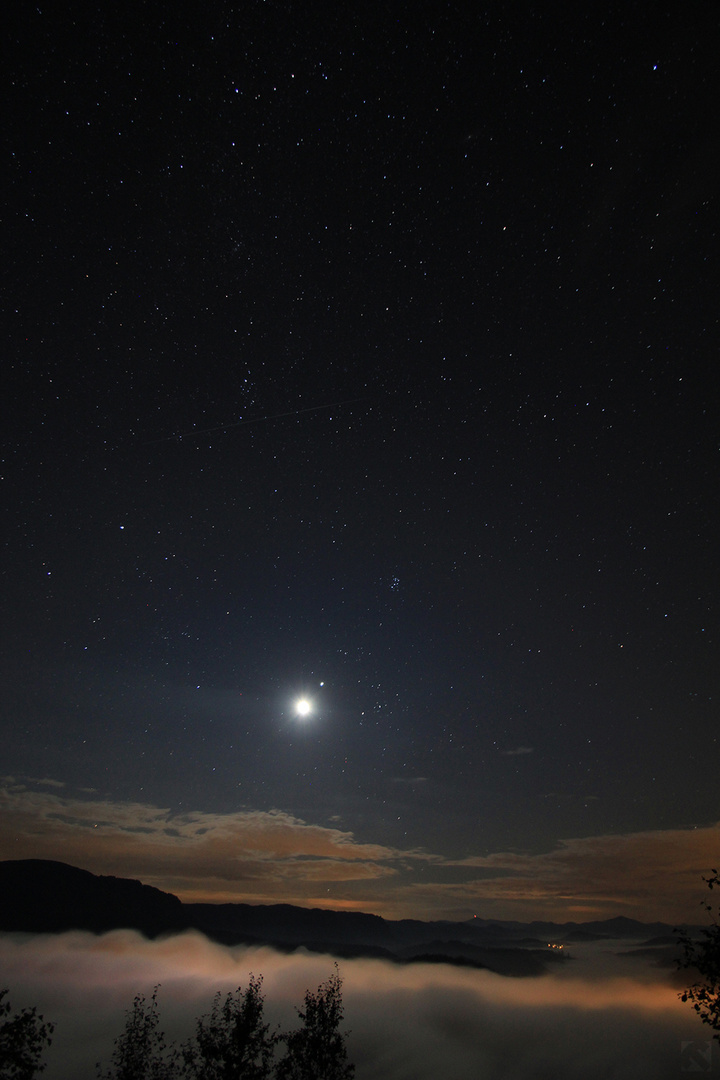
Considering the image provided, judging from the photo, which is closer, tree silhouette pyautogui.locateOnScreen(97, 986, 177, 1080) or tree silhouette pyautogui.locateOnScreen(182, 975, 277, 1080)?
tree silhouette pyautogui.locateOnScreen(182, 975, 277, 1080)

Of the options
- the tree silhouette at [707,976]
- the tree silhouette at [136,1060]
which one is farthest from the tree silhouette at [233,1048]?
the tree silhouette at [707,976]

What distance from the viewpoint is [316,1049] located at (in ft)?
108

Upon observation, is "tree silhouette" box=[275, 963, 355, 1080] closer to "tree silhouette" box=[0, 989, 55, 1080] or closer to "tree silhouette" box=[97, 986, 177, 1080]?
"tree silhouette" box=[97, 986, 177, 1080]

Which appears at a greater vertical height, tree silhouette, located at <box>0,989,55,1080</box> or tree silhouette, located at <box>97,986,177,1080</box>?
tree silhouette, located at <box>0,989,55,1080</box>

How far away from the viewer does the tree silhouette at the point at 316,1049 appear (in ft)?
104

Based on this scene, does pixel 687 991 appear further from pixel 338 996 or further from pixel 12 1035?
pixel 338 996

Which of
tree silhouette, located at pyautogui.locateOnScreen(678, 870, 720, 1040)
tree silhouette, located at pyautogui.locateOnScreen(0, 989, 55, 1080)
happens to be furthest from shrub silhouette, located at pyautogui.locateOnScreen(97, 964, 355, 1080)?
tree silhouette, located at pyautogui.locateOnScreen(678, 870, 720, 1040)

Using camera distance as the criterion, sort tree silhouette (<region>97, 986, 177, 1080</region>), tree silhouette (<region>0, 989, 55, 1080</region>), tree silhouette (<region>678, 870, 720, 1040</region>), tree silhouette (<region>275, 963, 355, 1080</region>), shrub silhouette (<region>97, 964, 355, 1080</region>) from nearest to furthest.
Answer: tree silhouette (<region>678, 870, 720, 1040</region>), tree silhouette (<region>0, 989, 55, 1080</region>), shrub silhouette (<region>97, 964, 355, 1080</region>), tree silhouette (<region>275, 963, 355, 1080</region>), tree silhouette (<region>97, 986, 177, 1080</region>)

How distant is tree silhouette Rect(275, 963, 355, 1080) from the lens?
31.5 metres

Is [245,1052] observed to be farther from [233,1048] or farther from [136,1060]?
[136,1060]

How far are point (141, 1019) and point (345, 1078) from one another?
1607 centimetres

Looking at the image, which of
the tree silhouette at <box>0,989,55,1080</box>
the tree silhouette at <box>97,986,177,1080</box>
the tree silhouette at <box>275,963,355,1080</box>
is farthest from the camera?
the tree silhouette at <box>97,986,177,1080</box>

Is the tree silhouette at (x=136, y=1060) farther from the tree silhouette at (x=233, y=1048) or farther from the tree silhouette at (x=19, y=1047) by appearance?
the tree silhouette at (x=19, y=1047)

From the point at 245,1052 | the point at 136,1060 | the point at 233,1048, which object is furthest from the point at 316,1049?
the point at 136,1060
